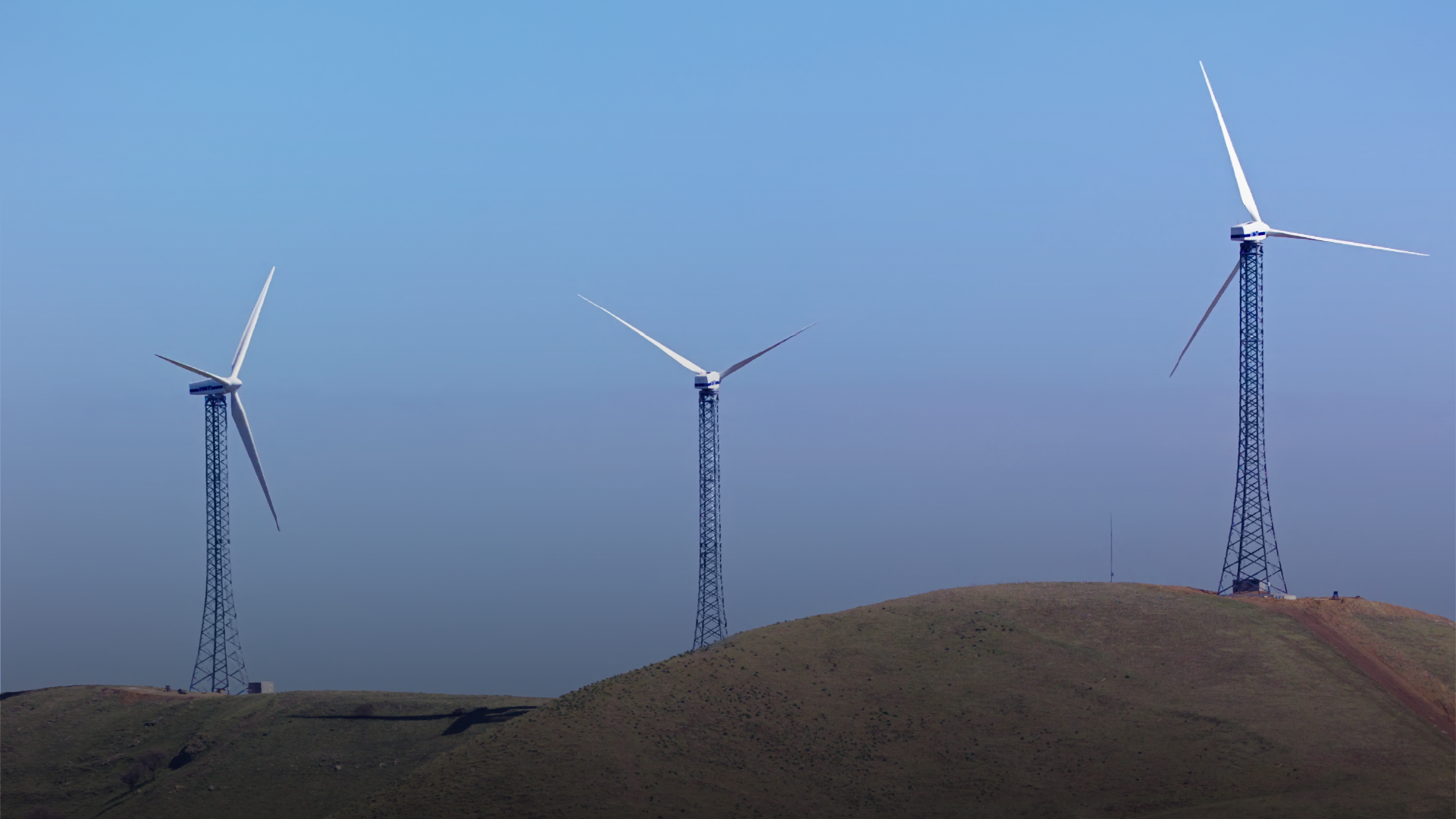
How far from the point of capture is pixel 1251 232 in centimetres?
10888

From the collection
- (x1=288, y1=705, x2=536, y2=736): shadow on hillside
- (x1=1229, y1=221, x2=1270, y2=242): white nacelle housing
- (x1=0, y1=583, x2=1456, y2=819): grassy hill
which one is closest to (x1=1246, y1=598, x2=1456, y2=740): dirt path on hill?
(x1=0, y1=583, x2=1456, y2=819): grassy hill

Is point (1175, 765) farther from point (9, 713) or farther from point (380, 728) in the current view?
point (9, 713)

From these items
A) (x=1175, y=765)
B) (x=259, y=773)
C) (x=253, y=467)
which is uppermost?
(x=253, y=467)

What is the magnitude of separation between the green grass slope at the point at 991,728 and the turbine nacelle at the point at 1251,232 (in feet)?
92.9

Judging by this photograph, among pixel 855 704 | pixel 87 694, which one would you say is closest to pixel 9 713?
pixel 87 694

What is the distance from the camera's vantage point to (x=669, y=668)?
109m

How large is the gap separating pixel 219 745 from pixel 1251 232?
92104 millimetres

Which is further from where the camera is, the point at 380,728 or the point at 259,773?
the point at 380,728

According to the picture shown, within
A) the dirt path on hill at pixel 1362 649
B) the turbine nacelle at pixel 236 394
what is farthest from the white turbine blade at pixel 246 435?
the dirt path on hill at pixel 1362 649

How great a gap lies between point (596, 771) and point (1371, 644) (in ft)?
187

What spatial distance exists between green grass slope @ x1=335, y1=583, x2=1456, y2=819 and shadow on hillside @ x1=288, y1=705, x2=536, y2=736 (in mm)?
15994

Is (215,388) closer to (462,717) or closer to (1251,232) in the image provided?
(462,717)

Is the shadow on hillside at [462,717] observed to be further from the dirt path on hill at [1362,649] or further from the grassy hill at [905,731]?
the dirt path on hill at [1362,649]

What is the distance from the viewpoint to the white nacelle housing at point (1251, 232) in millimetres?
108812
